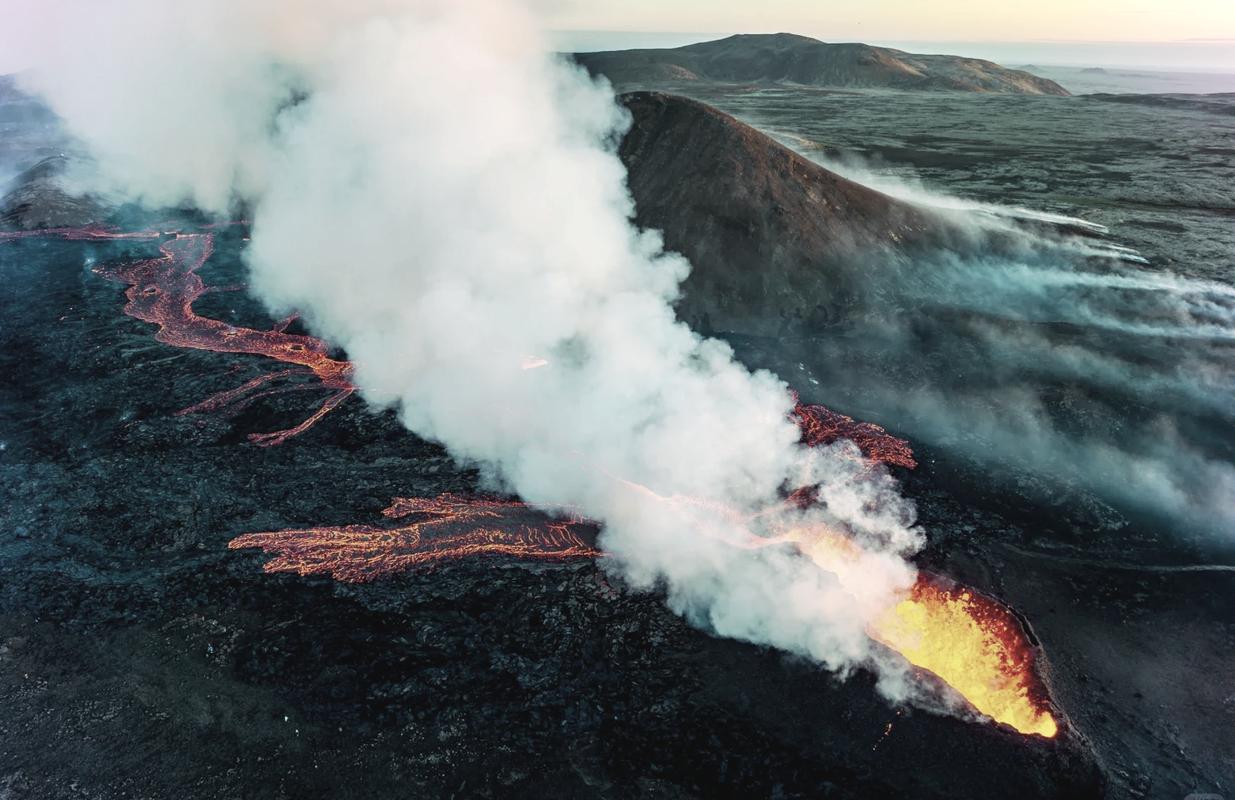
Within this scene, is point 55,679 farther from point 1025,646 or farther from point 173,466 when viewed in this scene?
point 1025,646

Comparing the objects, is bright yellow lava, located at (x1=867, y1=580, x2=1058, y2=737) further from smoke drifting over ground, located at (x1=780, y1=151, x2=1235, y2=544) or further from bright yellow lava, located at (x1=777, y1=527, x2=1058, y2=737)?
smoke drifting over ground, located at (x1=780, y1=151, x2=1235, y2=544)

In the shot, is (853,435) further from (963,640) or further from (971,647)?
(971,647)

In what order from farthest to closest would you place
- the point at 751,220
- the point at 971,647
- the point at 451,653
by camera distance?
the point at 751,220, the point at 971,647, the point at 451,653

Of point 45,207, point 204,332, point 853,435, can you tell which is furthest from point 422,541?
point 45,207

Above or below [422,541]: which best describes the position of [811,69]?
above

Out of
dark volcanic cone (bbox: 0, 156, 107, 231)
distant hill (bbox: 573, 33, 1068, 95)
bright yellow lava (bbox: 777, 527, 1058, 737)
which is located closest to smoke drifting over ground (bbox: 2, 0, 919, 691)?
bright yellow lava (bbox: 777, 527, 1058, 737)

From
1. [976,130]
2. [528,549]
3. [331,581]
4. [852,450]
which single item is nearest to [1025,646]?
[852,450]
